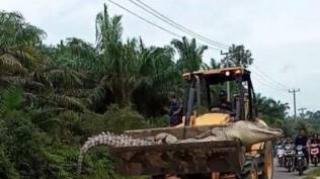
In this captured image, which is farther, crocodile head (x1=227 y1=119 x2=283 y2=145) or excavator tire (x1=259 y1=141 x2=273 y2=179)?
excavator tire (x1=259 y1=141 x2=273 y2=179)

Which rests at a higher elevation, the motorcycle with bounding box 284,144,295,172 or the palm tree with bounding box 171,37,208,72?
the palm tree with bounding box 171,37,208,72

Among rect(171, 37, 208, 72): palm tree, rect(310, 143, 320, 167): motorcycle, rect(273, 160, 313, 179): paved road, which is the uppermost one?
rect(171, 37, 208, 72): palm tree

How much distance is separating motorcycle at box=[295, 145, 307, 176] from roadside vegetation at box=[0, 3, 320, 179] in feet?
20.4

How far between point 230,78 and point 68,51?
63.9 feet

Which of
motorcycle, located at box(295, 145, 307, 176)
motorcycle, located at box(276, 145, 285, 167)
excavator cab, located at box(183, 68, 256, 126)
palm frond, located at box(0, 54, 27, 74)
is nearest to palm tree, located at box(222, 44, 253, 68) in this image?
motorcycle, located at box(276, 145, 285, 167)

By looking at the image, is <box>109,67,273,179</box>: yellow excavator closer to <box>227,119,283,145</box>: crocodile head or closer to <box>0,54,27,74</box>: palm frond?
<box>227,119,283,145</box>: crocodile head

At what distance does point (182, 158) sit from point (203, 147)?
1.54 ft

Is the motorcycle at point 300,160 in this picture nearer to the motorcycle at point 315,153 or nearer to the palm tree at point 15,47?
the motorcycle at point 315,153

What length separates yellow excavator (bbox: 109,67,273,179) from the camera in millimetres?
12594

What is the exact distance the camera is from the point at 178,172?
12.8 metres

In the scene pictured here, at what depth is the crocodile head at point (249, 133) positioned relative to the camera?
504 inches

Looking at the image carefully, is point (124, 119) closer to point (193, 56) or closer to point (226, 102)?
point (226, 102)

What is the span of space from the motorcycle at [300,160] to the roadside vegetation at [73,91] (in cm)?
620

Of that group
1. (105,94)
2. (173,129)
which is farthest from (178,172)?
(105,94)
